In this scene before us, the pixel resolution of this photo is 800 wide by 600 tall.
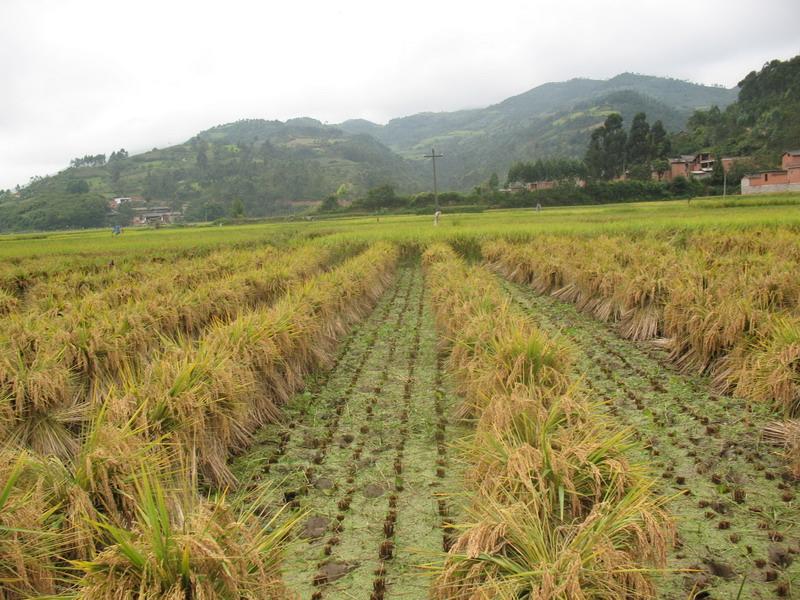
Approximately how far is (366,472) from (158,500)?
209 cm

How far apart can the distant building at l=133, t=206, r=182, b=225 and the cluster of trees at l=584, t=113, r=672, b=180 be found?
6206cm

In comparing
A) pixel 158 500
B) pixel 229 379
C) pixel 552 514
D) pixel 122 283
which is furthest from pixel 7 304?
pixel 552 514

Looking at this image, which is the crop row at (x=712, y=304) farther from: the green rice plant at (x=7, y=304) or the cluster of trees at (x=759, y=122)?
the cluster of trees at (x=759, y=122)

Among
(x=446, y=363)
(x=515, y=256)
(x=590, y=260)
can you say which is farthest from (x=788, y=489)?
(x=515, y=256)

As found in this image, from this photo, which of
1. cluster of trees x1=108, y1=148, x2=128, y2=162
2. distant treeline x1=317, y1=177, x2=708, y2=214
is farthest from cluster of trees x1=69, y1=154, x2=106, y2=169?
distant treeline x1=317, y1=177, x2=708, y2=214

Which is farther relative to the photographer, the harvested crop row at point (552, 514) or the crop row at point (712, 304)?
the crop row at point (712, 304)

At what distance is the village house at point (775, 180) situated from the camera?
133 ft

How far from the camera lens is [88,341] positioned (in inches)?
211

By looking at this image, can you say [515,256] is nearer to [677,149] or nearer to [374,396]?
[374,396]

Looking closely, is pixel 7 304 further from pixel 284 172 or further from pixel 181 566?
pixel 284 172

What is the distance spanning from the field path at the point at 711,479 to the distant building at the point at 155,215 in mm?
84692

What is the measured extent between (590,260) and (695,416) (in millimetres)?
6258

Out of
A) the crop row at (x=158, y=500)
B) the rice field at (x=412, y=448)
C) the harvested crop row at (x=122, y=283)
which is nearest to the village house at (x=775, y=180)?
the rice field at (x=412, y=448)

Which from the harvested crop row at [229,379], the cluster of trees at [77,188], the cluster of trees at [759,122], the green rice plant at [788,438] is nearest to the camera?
the green rice plant at [788,438]
